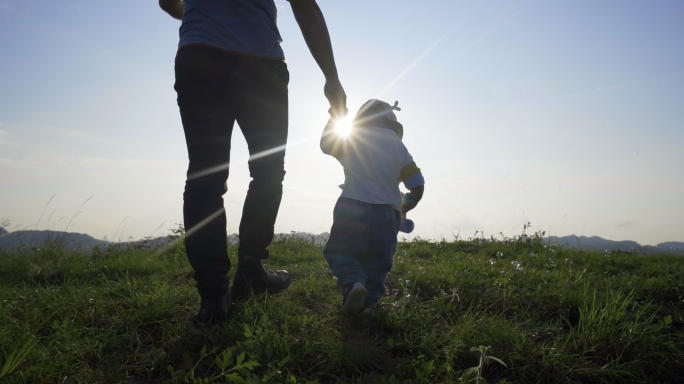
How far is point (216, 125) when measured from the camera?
2369 mm

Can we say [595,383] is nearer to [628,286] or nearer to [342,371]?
[342,371]

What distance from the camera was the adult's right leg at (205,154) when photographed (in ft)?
7.40

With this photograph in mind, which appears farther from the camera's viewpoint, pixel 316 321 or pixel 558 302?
pixel 558 302

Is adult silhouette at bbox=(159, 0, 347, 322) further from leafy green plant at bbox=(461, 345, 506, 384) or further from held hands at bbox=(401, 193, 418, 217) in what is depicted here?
leafy green plant at bbox=(461, 345, 506, 384)

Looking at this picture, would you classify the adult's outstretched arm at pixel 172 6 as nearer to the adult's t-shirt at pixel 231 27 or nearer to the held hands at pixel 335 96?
the adult's t-shirt at pixel 231 27

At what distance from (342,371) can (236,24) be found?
1849mm

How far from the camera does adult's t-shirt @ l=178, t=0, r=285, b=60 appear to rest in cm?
238

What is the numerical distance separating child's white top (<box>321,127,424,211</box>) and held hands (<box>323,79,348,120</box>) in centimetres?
26

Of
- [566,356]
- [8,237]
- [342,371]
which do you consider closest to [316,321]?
[342,371]

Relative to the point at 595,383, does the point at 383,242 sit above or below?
above

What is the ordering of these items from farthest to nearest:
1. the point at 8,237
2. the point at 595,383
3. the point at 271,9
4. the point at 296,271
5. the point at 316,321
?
the point at 8,237, the point at 296,271, the point at 271,9, the point at 316,321, the point at 595,383

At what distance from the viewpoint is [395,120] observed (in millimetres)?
3225

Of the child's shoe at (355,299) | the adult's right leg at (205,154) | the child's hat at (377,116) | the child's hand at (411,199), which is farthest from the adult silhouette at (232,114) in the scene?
the child's hand at (411,199)

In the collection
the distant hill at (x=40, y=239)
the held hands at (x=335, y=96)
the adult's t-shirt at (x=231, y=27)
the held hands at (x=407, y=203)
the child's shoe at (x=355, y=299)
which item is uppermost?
the adult's t-shirt at (x=231, y=27)
